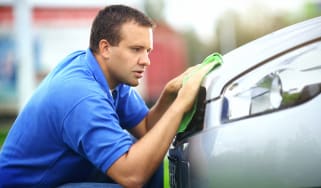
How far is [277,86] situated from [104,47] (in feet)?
3.03

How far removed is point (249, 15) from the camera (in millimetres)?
61875

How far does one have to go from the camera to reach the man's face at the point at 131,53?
3.15 meters

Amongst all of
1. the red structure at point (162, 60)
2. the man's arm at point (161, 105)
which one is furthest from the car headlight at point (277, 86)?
the red structure at point (162, 60)

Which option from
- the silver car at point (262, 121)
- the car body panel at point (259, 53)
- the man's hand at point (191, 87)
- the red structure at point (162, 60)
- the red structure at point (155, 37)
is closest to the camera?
the silver car at point (262, 121)

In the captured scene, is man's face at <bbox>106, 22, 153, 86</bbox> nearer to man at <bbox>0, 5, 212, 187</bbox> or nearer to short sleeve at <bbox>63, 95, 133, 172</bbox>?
man at <bbox>0, 5, 212, 187</bbox>

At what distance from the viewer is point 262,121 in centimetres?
265

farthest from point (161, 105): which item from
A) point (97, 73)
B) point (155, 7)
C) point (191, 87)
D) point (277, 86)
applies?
point (155, 7)

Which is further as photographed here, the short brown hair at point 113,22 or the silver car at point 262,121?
the short brown hair at point 113,22

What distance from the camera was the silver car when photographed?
2605mm

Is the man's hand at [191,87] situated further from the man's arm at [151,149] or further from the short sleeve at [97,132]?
the short sleeve at [97,132]

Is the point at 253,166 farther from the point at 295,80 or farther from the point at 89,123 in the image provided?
the point at 89,123

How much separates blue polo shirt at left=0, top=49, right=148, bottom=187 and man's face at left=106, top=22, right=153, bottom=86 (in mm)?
94

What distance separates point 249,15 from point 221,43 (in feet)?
12.6

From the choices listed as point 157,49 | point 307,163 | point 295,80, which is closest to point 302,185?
point 307,163
